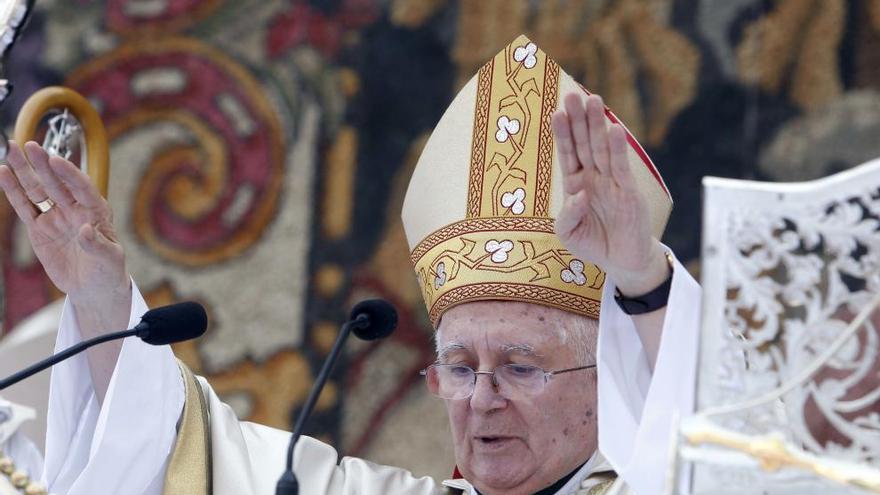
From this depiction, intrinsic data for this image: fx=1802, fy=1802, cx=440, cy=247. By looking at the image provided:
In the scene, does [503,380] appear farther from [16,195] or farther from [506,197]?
[16,195]

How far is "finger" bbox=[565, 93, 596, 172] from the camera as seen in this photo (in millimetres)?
2938

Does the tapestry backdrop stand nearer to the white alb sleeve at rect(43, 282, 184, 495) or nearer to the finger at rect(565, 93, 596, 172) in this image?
the white alb sleeve at rect(43, 282, 184, 495)

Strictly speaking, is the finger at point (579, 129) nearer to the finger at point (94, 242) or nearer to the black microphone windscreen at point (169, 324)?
the black microphone windscreen at point (169, 324)

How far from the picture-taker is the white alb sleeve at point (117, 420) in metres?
3.61

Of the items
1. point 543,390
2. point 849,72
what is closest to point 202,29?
point 849,72

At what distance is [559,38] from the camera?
5305 millimetres

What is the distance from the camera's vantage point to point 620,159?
301 centimetres

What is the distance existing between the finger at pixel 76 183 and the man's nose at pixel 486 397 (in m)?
0.84

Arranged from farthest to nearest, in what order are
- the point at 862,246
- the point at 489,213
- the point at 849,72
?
the point at 849,72 < the point at 489,213 < the point at 862,246

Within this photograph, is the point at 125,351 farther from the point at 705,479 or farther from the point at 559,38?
the point at 559,38

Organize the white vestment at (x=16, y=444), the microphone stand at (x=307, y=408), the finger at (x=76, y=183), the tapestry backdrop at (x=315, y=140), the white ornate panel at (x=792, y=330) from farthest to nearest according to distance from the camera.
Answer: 1. the tapestry backdrop at (x=315, y=140)
2. the finger at (x=76, y=183)
3. the white vestment at (x=16, y=444)
4. the microphone stand at (x=307, y=408)
5. the white ornate panel at (x=792, y=330)

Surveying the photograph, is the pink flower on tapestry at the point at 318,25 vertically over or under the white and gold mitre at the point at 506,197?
over

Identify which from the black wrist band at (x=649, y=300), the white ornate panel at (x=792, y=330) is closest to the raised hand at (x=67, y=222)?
the black wrist band at (x=649, y=300)

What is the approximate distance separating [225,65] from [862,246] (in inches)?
125
